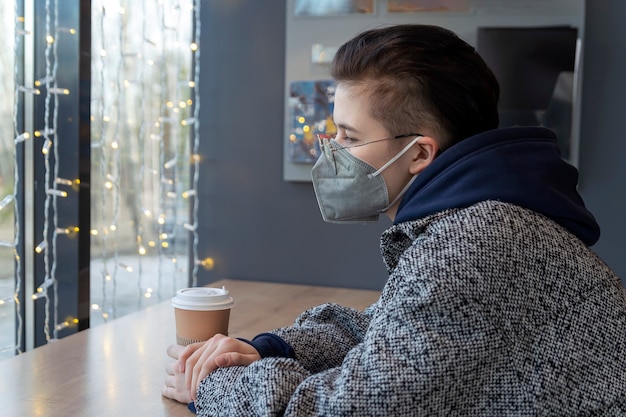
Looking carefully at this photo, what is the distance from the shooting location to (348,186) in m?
1.22

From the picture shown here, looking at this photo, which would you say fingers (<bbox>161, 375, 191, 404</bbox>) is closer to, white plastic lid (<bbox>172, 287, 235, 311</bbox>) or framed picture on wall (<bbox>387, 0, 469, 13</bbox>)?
white plastic lid (<bbox>172, 287, 235, 311</bbox>)

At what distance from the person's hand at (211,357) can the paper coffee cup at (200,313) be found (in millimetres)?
188

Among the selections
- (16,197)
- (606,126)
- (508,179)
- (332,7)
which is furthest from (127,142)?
(508,179)

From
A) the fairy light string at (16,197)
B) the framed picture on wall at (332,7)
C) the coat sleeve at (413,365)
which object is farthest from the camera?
the framed picture on wall at (332,7)

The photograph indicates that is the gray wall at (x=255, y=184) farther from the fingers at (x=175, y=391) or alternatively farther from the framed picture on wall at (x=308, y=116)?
the fingers at (x=175, y=391)

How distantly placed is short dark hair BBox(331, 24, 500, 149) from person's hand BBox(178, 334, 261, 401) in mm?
402

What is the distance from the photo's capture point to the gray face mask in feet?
3.88

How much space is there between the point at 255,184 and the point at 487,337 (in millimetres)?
1914

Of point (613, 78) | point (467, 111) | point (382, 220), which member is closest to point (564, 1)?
point (613, 78)

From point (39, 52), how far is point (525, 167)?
164 cm

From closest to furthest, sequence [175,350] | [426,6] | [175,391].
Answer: [175,391], [175,350], [426,6]

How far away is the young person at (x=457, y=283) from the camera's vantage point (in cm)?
86

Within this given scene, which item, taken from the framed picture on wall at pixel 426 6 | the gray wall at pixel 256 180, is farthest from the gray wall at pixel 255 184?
the framed picture on wall at pixel 426 6

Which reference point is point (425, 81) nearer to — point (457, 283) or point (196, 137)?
point (457, 283)
